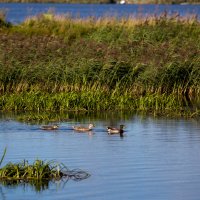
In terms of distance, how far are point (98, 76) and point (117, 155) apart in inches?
→ 213

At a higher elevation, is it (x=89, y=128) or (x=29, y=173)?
(x=89, y=128)

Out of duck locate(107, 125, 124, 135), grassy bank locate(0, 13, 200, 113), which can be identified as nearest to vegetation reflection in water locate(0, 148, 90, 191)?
duck locate(107, 125, 124, 135)

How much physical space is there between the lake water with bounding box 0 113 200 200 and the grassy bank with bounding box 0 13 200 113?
0.66 meters

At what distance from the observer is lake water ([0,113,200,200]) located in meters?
11.1

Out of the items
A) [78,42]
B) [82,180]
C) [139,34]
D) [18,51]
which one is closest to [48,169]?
[82,180]

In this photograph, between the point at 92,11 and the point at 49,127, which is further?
the point at 92,11

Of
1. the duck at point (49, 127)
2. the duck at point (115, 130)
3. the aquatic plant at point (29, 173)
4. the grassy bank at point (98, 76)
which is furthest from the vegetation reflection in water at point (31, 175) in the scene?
the grassy bank at point (98, 76)

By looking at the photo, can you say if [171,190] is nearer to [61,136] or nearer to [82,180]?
[82,180]

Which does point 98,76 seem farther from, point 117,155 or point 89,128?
point 117,155

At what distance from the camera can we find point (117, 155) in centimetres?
1340

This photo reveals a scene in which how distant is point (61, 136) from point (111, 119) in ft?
7.12

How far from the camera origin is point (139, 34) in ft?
79.6

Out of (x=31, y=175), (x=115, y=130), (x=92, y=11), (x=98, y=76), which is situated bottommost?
(x=31, y=175)

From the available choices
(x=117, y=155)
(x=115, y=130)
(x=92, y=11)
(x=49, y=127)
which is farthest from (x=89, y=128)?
(x=92, y=11)
